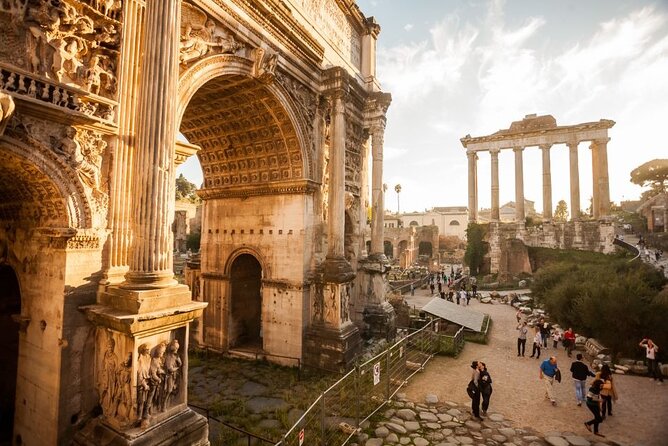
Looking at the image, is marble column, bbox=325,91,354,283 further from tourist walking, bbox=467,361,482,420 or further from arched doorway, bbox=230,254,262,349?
tourist walking, bbox=467,361,482,420

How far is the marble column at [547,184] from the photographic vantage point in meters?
34.6

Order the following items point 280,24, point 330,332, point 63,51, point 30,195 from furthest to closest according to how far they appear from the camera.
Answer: point 330,332 → point 280,24 → point 30,195 → point 63,51

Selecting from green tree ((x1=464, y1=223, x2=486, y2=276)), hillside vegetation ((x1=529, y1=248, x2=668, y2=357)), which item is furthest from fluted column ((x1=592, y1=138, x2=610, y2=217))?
hillside vegetation ((x1=529, y1=248, x2=668, y2=357))

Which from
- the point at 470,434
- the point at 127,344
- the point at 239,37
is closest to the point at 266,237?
the point at 239,37

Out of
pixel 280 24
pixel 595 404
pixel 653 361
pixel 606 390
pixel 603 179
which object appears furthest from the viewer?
pixel 603 179

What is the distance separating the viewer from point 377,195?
46.1 feet

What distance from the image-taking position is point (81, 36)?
510 centimetres

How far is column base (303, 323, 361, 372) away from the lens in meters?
10.1

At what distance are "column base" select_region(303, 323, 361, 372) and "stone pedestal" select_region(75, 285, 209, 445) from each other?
5072 mm

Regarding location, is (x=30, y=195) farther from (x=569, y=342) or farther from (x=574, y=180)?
(x=574, y=180)

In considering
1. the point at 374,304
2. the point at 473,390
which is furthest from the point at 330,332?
the point at 473,390

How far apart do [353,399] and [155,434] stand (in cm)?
462

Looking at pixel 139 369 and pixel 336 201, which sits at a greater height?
pixel 336 201

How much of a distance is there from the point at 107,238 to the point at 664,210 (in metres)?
48.0
